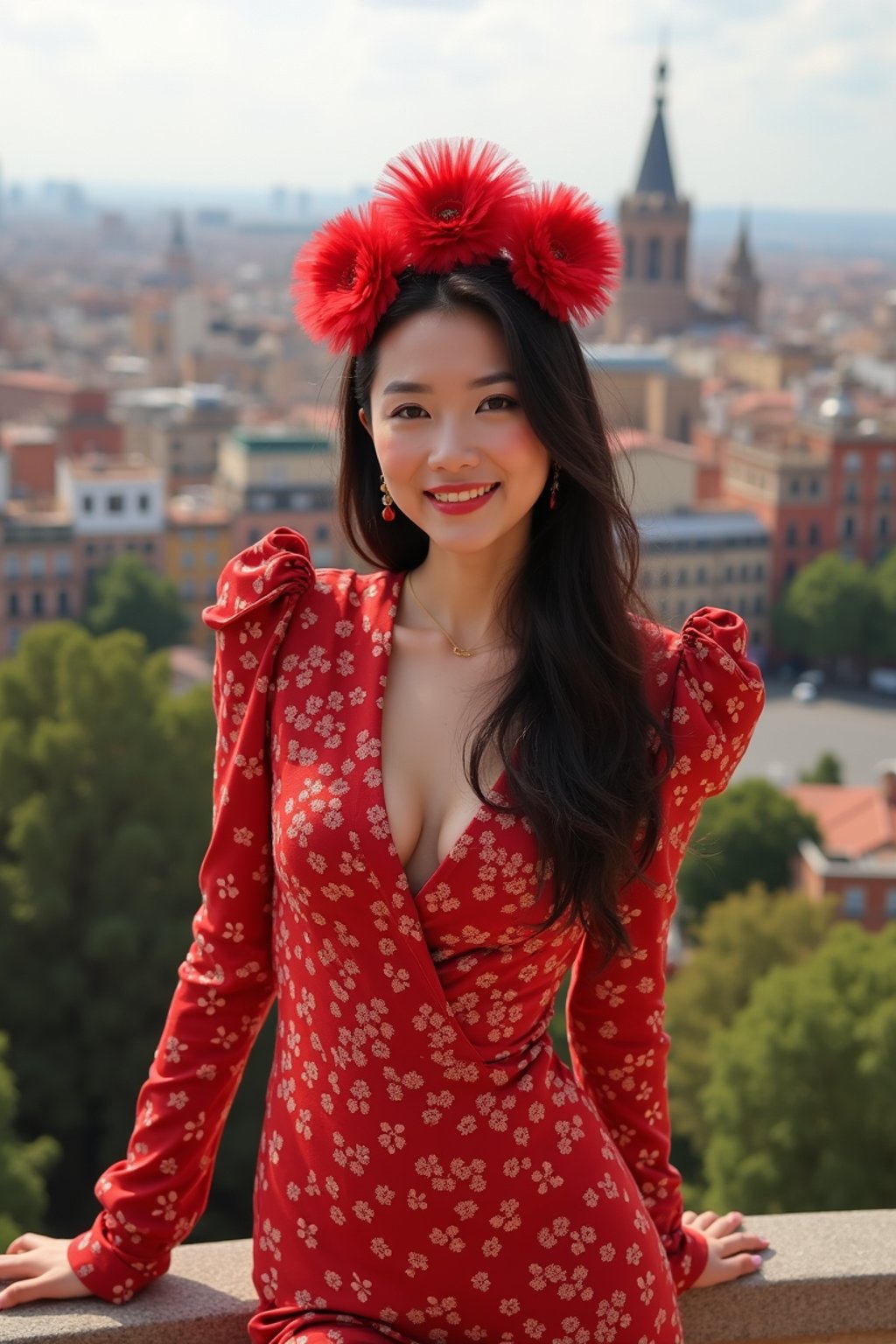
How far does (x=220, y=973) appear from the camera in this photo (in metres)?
2.36

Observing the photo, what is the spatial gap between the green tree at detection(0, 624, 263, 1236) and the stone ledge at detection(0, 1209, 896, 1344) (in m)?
10.5

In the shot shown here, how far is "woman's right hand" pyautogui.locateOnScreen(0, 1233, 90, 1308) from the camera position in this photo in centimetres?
241

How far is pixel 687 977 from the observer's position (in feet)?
54.6

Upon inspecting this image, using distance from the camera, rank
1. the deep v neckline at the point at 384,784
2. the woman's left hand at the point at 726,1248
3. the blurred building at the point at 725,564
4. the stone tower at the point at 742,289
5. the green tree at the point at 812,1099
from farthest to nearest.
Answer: the stone tower at the point at 742,289 < the blurred building at the point at 725,564 < the green tree at the point at 812,1099 < the woman's left hand at the point at 726,1248 < the deep v neckline at the point at 384,784

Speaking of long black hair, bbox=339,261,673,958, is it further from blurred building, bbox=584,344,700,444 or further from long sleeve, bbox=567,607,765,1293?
blurred building, bbox=584,344,700,444

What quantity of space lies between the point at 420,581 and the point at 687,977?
14607 mm

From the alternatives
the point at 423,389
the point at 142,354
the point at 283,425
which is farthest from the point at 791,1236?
the point at 142,354

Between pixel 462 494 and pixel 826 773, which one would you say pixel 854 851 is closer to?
pixel 826 773

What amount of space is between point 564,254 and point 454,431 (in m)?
0.24

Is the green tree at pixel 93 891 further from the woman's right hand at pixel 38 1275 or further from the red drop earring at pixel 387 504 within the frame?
the red drop earring at pixel 387 504

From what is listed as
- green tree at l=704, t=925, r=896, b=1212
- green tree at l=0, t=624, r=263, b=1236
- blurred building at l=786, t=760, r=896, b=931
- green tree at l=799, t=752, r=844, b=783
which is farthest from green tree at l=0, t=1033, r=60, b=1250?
green tree at l=799, t=752, r=844, b=783

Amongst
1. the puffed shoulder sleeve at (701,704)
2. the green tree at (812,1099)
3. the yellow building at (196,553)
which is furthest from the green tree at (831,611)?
the puffed shoulder sleeve at (701,704)

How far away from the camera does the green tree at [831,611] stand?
3753cm

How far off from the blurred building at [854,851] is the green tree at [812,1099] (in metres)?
6.32
